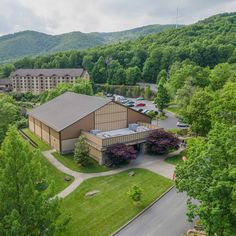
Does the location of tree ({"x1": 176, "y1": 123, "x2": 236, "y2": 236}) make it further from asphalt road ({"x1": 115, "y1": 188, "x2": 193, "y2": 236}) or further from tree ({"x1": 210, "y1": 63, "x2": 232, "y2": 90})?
tree ({"x1": 210, "y1": 63, "x2": 232, "y2": 90})

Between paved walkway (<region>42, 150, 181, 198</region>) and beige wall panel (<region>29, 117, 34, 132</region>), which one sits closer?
paved walkway (<region>42, 150, 181, 198</region>)

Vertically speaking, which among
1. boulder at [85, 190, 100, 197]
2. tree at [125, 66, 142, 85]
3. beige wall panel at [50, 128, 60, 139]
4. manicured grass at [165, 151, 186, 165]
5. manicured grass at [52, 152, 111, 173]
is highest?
tree at [125, 66, 142, 85]

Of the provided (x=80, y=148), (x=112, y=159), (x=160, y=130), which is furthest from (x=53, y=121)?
(x=160, y=130)

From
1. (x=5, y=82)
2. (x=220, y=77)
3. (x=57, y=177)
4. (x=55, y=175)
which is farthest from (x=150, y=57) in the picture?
(x=57, y=177)

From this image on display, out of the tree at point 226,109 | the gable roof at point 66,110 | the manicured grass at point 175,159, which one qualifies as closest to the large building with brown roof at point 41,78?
the gable roof at point 66,110

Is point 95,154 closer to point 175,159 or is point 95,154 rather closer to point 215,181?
point 175,159

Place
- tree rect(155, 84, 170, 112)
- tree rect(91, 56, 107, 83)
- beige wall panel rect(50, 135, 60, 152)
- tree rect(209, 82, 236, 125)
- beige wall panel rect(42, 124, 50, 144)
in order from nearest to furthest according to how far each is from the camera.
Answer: tree rect(209, 82, 236, 125), beige wall panel rect(50, 135, 60, 152), beige wall panel rect(42, 124, 50, 144), tree rect(155, 84, 170, 112), tree rect(91, 56, 107, 83)

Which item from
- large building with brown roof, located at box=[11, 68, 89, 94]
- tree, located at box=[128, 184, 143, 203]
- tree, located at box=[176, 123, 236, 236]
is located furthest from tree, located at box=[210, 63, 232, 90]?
large building with brown roof, located at box=[11, 68, 89, 94]
